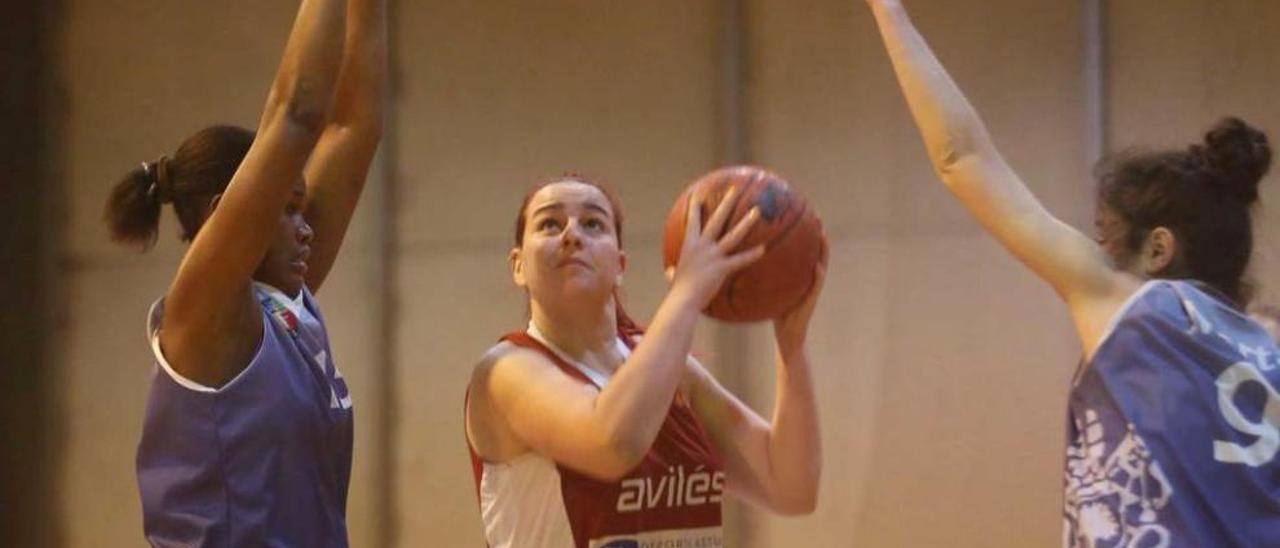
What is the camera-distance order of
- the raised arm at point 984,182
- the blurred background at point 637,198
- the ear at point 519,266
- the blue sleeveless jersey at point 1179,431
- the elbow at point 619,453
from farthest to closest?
the blurred background at point 637,198 → the ear at point 519,266 → the raised arm at point 984,182 → the blue sleeveless jersey at point 1179,431 → the elbow at point 619,453

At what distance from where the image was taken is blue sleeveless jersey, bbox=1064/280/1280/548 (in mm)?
2064

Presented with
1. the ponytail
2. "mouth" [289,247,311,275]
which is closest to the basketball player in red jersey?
"mouth" [289,247,311,275]

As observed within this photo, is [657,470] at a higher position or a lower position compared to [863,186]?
lower

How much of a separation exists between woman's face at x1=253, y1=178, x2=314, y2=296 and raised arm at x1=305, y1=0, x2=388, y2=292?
0.22m

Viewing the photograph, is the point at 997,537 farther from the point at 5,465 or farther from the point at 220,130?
the point at 5,465

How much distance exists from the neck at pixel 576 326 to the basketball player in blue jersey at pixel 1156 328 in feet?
1.93

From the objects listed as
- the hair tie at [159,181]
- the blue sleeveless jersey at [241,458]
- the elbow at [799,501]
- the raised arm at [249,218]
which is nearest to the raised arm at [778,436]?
the elbow at [799,501]

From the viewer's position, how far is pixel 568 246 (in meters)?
2.23

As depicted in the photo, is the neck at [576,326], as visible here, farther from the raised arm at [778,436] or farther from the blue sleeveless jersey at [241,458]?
the blue sleeveless jersey at [241,458]

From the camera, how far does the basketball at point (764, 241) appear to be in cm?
215

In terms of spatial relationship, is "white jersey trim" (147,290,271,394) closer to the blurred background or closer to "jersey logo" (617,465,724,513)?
"jersey logo" (617,465,724,513)

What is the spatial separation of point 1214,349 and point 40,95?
15.9 feet

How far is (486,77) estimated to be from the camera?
17.0 feet

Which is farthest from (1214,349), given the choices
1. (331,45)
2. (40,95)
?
(40,95)
